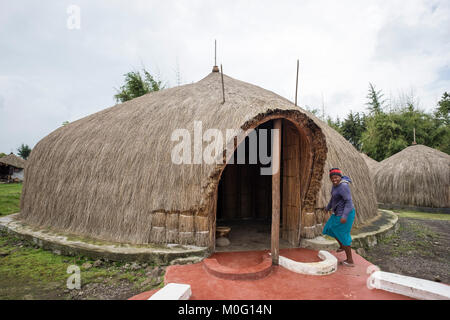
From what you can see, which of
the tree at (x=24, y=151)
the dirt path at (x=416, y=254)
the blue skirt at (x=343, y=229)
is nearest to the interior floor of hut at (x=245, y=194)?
the dirt path at (x=416, y=254)

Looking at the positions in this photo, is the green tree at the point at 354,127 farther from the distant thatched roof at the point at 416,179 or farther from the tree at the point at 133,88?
the tree at the point at 133,88

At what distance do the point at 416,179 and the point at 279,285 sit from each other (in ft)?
41.6

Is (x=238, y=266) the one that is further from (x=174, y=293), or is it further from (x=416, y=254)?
(x=416, y=254)

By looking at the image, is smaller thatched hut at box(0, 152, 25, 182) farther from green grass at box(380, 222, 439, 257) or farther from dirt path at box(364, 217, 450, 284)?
green grass at box(380, 222, 439, 257)

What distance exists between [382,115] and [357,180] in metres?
16.6

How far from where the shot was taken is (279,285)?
357 centimetres

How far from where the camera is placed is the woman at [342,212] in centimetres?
409

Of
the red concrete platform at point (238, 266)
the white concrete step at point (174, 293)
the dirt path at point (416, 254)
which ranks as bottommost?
the dirt path at point (416, 254)

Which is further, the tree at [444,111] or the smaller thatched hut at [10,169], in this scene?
the smaller thatched hut at [10,169]

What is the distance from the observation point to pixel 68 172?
20.1ft

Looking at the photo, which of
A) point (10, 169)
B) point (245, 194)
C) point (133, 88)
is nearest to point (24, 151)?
point (10, 169)

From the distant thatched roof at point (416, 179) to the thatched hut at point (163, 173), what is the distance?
278 inches
